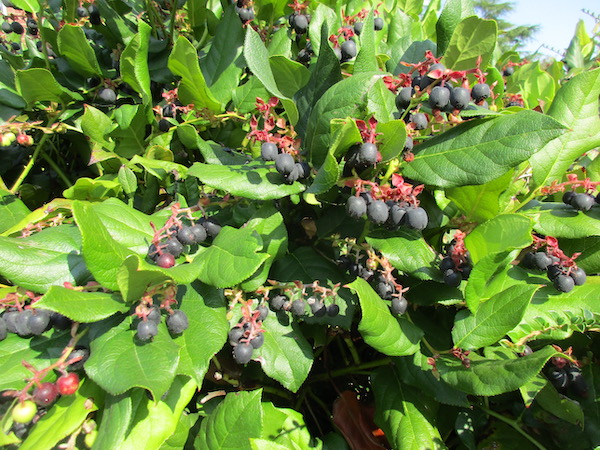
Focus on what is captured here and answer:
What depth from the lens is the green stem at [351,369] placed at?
5.05 feet

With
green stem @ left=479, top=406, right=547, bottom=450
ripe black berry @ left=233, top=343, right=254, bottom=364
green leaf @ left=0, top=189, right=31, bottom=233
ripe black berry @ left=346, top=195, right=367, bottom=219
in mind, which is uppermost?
ripe black berry @ left=346, top=195, right=367, bottom=219

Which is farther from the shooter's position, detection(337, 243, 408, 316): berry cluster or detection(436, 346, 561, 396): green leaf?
detection(337, 243, 408, 316): berry cluster

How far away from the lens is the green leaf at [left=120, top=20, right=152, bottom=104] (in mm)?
1494

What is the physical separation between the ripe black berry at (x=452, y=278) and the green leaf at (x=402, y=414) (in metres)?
0.45

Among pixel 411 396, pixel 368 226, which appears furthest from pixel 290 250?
pixel 411 396

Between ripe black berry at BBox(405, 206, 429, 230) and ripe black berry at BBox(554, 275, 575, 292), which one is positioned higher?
ripe black berry at BBox(405, 206, 429, 230)

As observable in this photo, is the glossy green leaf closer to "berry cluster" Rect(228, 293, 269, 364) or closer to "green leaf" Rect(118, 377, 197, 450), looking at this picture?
"berry cluster" Rect(228, 293, 269, 364)

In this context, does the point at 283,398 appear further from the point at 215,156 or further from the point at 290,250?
the point at 215,156

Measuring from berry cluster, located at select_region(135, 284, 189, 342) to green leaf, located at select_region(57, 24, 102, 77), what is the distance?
116 centimetres

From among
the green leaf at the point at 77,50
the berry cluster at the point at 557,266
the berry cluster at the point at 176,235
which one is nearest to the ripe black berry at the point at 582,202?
the berry cluster at the point at 557,266

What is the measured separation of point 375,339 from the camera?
113 cm

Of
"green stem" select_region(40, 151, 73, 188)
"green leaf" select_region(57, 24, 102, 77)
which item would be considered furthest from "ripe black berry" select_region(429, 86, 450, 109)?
"green stem" select_region(40, 151, 73, 188)

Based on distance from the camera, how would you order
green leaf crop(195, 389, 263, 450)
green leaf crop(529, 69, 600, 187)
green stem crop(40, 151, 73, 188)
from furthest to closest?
green stem crop(40, 151, 73, 188)
green leaf crop(529, 69, 600, 187)
green leaf crop(195, 389, 263, 450)

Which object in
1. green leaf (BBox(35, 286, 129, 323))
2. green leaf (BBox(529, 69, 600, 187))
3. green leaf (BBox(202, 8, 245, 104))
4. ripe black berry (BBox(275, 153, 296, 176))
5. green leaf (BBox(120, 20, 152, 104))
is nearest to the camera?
green leaf (BBox(35, 286, 129, 323))
